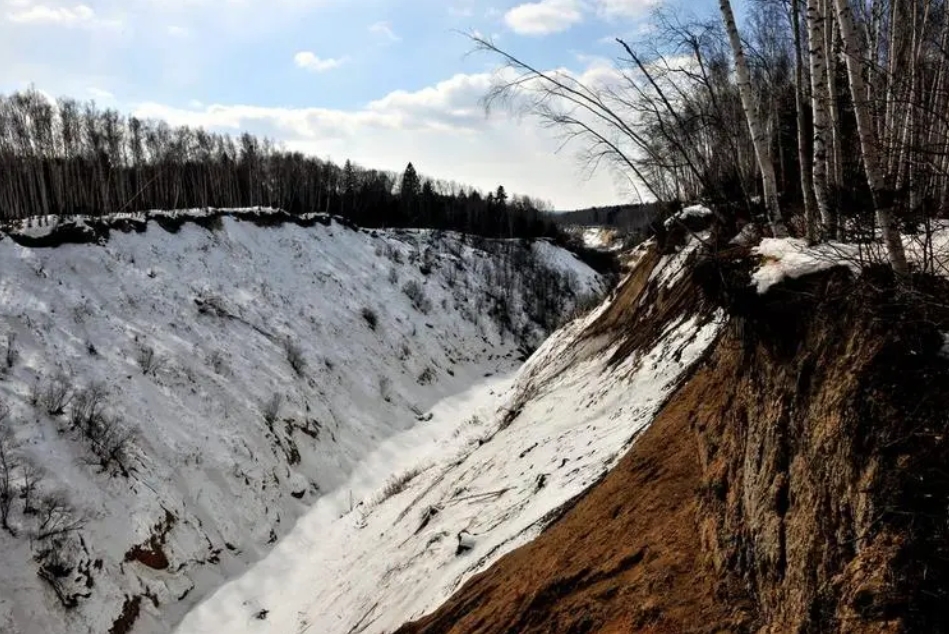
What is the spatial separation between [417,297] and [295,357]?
780 inches

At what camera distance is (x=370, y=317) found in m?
41.1

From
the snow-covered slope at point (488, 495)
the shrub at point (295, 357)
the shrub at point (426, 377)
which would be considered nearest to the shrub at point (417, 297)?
the shrub at point (426, 377)

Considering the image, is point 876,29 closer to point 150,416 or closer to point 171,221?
point 150,416

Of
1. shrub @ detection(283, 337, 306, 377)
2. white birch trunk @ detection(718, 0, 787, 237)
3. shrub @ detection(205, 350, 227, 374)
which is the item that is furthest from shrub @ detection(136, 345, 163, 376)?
white birch trunk @ detection(718, 0, 787, 237)

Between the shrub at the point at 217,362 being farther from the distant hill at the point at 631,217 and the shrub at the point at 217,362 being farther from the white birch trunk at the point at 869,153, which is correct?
the white birch trunk at the point at 869,153

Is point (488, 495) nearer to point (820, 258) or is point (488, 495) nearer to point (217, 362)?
point (820, 258)

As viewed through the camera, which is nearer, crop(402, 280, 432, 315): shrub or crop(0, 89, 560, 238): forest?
crop(0, 89, 560, 238): forest

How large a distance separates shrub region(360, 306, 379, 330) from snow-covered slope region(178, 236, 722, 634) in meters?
20.1

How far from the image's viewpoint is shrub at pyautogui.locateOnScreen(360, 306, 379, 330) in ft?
133

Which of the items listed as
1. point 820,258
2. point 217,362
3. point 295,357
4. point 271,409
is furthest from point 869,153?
point 295,357

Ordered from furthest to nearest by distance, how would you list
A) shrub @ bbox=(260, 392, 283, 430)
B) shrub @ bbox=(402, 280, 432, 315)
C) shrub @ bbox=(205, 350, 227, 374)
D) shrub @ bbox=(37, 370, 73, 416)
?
1. shrub @ bbox=(402, 280, 432, 315)
2. shrub @ bbox=(205, 350, 227, 374)
3. shrub @ bbox=(260, 392, 283, 430)
4. shrub @ bbox=(37, 370, 73, 416)

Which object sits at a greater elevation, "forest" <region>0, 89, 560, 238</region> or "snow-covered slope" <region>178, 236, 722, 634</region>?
"forest" <region>0, 89, 560, 238</region>

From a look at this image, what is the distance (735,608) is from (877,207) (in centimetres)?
322

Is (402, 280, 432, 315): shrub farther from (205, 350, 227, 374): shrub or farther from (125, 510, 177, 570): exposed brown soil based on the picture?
(125, 510, 177, 570): exposed brown soil
